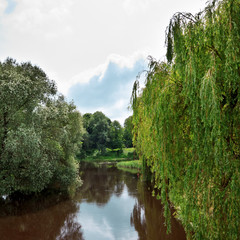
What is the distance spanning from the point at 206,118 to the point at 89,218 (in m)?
10.0

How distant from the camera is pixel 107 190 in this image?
683 inches

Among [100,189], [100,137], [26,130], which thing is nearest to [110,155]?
[100,137]

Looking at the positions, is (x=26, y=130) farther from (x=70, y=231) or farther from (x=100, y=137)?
(x=100, y=137)

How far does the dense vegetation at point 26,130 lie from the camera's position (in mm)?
11438

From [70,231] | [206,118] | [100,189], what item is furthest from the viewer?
[100,189]

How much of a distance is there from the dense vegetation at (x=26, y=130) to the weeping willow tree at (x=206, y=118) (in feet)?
29.8

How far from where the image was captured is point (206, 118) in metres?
3.58

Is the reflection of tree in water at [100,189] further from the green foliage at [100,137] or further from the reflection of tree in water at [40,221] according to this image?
the green foliage at [100,137]

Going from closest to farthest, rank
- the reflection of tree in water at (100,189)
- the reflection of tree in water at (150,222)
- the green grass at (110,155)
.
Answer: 1. the reflection of tree in water at (150,222)
2. the reflection of tree in water at (100,189)
3. the green grass at (110,155)

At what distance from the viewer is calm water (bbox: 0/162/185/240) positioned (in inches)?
368

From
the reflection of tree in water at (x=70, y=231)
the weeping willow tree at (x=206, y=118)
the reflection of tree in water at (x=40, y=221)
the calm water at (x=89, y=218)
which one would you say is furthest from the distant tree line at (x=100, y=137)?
the weeping willow tree at (x=206, y=118)

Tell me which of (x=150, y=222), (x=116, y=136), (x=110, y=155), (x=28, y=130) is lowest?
(x=150, y=222)

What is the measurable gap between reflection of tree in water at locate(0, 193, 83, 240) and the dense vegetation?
114 cm

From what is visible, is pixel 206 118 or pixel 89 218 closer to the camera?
pixel 206 118
